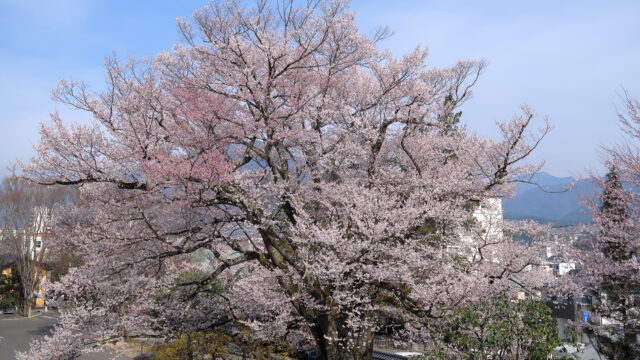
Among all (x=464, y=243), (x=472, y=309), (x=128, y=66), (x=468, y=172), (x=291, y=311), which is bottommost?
(x=291, y=311)

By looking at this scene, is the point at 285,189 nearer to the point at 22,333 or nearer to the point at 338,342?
the point at 338,342

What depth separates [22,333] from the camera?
28922mm

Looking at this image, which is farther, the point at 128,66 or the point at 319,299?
the point at 128,66

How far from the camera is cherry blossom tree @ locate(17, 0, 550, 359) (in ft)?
29.7

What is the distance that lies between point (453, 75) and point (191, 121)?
8.98 meters

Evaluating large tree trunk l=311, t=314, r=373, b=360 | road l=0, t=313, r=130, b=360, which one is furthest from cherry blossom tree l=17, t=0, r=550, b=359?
road l=0, t=313, r=130, b=360

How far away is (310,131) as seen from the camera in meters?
11.2

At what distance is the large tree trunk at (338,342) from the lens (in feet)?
31.3

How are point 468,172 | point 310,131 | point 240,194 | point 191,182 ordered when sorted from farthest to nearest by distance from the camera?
point 468,172 < point 310,131 < point 240,194 < point 191,182

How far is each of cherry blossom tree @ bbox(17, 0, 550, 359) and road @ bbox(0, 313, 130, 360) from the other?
37.1 ft

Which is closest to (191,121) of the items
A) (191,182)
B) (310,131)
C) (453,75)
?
(191,182)

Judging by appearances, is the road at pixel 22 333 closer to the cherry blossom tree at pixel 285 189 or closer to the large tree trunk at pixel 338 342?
the cherry blossom tree at pixel 285 189

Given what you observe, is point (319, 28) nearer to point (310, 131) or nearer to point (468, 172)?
point (310, 131)

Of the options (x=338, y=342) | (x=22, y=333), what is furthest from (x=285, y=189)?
(x=22, y=333)
